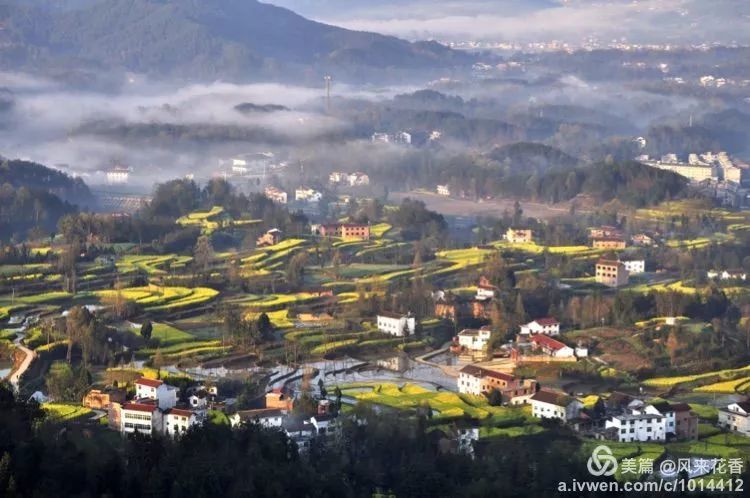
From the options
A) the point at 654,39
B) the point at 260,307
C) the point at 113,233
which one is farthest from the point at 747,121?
the point at 260,307

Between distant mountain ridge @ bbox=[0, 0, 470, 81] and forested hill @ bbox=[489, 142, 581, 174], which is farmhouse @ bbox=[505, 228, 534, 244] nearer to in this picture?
forested hill @ bbox=[489, 142, 581, 174]

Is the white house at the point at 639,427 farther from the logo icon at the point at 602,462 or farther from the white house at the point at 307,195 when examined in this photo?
the white house at the point at 307,195

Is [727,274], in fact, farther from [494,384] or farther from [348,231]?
[494,384]

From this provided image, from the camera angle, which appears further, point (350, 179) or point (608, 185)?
point (350, 179)

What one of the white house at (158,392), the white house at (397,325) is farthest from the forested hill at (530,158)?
the white house at (158,392)

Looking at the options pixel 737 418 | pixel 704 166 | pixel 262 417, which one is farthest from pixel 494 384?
pixel 704 166

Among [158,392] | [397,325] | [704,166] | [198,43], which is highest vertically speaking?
[198,43]
